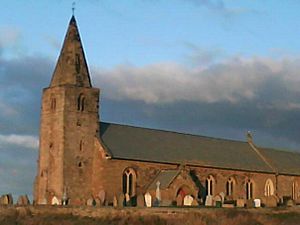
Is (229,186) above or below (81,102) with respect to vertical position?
below

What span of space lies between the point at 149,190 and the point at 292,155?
30.3 meters

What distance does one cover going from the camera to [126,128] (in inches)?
2771

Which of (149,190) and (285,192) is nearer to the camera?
(149,190)

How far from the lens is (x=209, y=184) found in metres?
71.0

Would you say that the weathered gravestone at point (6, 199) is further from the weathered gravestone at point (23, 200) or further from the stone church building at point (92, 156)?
the stone church building at point (92, 156)

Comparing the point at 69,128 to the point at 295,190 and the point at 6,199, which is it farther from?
the point at 295,190

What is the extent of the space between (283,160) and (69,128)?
31627mm

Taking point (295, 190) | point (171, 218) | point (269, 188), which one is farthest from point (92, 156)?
point (295, 190)

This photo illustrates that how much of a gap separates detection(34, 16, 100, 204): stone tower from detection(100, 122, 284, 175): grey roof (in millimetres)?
2650

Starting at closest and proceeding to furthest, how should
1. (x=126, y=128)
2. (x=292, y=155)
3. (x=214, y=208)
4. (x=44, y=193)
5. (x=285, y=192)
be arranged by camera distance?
(x=214, y=208)
(x=44, y=193)
(x=126, y=128)
(x=285, y=192)
(x=292, y=155)

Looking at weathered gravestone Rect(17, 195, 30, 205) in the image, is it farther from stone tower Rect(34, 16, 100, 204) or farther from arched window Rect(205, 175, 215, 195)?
arched window Rect(205, 175, 215, 195)

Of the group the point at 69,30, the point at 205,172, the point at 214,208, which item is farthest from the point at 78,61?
the point at 214,208

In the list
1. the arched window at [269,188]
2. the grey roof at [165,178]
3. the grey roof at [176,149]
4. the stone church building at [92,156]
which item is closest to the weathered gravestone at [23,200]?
the stone church building at [92,156]

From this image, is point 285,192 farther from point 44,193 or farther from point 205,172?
point 44,193
